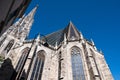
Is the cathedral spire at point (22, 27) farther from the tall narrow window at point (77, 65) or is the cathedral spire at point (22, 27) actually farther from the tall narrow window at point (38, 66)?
the tall narrow window at point (77, 65)

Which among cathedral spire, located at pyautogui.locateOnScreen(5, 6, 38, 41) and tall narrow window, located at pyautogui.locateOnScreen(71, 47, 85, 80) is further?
cathedral spire, located at pyautogui.locateOnScreen(5, 6, 38, 41)

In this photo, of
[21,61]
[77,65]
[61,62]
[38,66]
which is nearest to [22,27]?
[21,61]

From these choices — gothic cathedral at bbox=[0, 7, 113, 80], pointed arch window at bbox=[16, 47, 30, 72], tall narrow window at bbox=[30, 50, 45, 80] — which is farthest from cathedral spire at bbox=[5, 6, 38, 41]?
tall narrow window at bbox=[30, 50, 45, 80]

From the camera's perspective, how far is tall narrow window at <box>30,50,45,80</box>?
41.3 ft

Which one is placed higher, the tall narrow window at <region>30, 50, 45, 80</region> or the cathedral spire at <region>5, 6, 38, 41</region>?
the cathedral spire at <region>5, 6, 38, 41</region>

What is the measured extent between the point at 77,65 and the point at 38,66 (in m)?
4.76

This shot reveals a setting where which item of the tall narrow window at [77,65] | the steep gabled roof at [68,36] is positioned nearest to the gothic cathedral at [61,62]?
the tall narrow window at [77,65]

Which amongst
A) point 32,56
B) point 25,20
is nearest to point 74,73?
point 32,56

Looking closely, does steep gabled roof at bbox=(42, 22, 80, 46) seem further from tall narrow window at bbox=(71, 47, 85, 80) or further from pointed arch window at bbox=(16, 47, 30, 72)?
pointed arch window at bbox=(16, 47, 30, 72)

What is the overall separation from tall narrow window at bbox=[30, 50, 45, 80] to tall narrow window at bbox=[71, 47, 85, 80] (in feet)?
13.0

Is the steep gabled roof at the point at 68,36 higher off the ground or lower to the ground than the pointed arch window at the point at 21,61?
higher

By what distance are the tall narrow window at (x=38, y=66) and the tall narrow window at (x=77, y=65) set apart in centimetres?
Answer: 397

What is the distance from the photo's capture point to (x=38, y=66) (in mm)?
13797

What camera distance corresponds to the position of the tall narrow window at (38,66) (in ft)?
41.3
